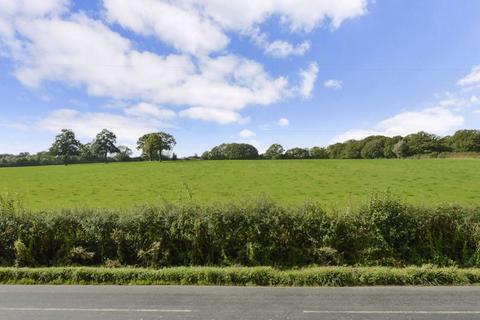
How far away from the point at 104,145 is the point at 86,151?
18.5 ft

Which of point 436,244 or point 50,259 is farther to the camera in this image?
point 50,259

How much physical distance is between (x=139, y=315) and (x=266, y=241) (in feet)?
17.3

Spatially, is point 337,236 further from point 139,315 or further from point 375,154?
point 375,154

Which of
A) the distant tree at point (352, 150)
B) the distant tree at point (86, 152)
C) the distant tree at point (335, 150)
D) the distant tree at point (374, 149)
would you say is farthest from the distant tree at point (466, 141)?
the distant tree at point (86, 152)

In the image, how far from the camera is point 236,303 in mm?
7414

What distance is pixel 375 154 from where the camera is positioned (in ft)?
352

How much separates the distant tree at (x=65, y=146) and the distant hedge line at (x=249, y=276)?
8810 cm

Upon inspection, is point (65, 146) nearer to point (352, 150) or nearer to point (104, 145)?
point (104, 145)

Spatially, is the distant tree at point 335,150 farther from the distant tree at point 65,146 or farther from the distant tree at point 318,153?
the distant tree at point 65,146

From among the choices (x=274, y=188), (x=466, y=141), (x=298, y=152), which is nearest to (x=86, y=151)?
(x=298, y=152)

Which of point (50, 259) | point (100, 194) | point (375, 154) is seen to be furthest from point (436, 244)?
point (375, 154)

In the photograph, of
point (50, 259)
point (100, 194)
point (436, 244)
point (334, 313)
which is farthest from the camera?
point (100, 194)

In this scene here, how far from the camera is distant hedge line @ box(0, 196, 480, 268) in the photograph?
34.7ft

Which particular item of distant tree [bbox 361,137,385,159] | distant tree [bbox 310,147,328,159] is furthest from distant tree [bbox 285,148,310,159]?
distant tree [bbox 361,137,385,159]
